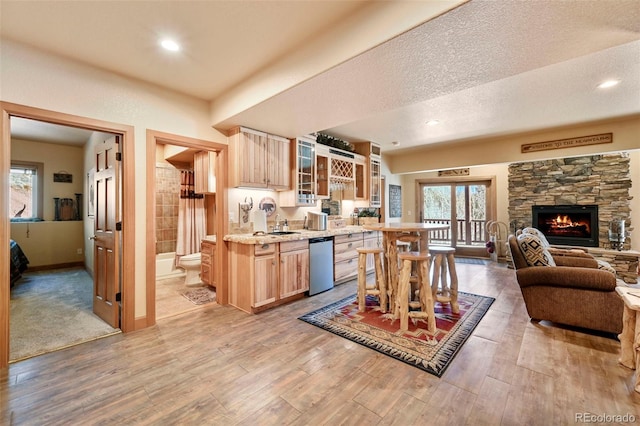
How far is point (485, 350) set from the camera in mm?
2318

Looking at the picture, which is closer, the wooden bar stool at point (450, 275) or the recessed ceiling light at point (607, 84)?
the recessed ceiling light at point (607, 84)

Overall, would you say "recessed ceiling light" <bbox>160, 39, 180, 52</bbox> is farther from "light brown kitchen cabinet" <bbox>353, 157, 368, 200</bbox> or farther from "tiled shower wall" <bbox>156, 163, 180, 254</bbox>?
"light brown kitchen cabinet" <bbox>353, 157, 368, 200</bbox>

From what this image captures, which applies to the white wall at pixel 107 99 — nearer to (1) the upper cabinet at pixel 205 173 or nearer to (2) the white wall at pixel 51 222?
(1) the upper cabinet at pixel 205 173

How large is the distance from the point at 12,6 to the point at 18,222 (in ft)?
17.6

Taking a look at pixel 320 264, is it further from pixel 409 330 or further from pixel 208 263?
pixel 208 263

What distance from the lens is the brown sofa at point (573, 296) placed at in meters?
2.50

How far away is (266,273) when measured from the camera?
10.7 ft

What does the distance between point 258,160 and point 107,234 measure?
6.34ft

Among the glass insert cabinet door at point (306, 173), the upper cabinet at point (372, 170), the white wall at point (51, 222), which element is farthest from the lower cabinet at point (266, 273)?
the white wall at point (51, 222)

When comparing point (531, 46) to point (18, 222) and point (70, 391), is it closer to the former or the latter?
point (70, 391)

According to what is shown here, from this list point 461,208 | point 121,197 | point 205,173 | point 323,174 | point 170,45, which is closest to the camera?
point 170,45

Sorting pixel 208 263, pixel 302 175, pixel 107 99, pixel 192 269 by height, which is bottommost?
pixel 192 269

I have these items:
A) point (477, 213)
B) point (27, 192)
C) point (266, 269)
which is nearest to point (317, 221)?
point (266, 269)

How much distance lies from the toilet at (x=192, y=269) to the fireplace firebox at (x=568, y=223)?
6962mm
